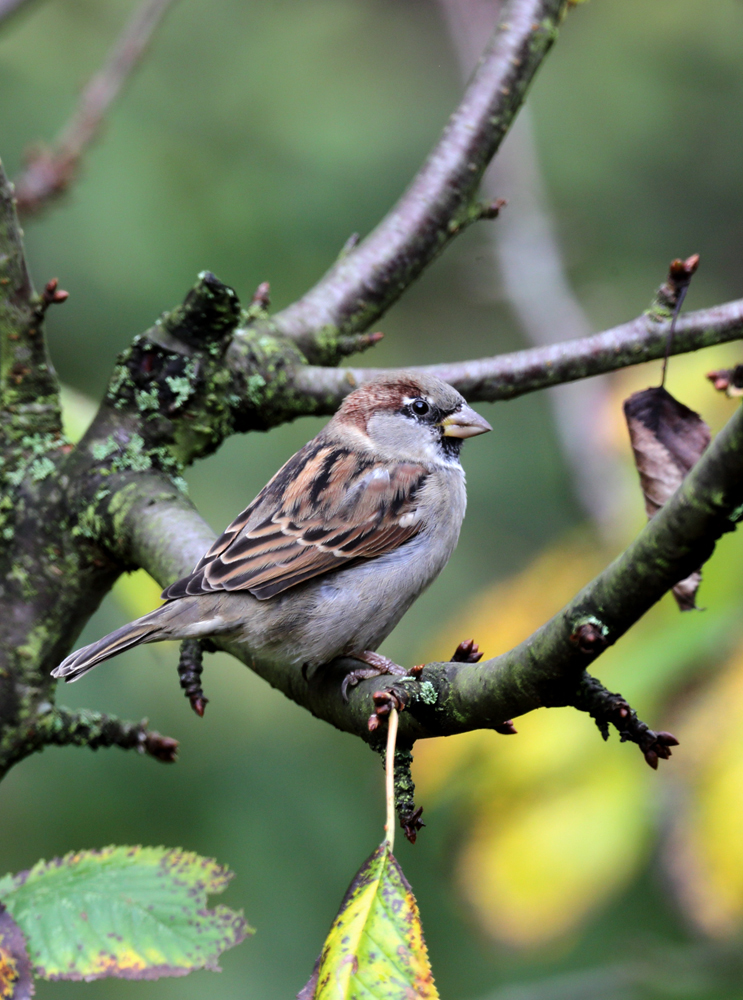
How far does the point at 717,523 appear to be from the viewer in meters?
1.18

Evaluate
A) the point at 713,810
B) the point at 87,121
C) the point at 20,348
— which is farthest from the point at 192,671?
the point at 87,121

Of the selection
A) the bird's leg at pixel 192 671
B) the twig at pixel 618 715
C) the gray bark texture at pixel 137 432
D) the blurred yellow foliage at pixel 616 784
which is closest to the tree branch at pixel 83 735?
the gray bark texture at pixel 137 432

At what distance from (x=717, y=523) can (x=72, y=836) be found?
3.90 metres

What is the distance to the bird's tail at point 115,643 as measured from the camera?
2.35 meters

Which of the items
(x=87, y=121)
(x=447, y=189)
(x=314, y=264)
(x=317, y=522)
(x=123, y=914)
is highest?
(x=314, y=264)

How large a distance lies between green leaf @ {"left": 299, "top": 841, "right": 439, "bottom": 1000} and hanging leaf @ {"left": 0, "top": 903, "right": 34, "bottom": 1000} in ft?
2.44

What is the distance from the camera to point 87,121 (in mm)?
3480

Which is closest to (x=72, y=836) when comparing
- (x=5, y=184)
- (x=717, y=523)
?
(x=5, y=184)

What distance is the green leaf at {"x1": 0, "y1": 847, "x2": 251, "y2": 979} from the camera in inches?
73.9

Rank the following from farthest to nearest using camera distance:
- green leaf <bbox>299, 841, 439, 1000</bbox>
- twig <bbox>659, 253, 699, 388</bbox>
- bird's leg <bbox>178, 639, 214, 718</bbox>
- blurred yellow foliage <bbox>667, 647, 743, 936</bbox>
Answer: twig <bbox>659, 253, 699, 388</bbox> < bird's leg <bbox>178, 639, 214, 718</bbox> < blurred yellow foliage <bbox>667, 647, 743, 936</bbox> < green leaf <bbox>299, 841, 439, 1000</bbox>

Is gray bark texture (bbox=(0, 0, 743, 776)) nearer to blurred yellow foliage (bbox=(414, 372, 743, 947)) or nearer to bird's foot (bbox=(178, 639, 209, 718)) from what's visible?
bird's foot (bbox=(178, 639, 209, 718))

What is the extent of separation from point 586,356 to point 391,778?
1337 millimetres

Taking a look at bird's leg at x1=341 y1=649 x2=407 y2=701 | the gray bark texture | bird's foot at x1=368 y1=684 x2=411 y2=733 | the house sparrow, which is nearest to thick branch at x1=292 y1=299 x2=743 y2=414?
the gray bark texture

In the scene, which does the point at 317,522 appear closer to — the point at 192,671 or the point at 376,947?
the point at 192,671
